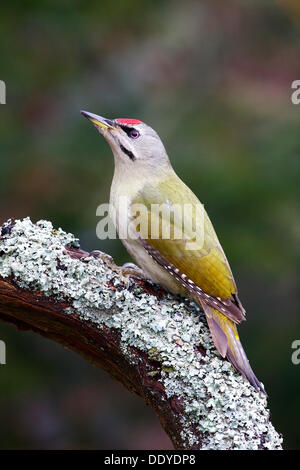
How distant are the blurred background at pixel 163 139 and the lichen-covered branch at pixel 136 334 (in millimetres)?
1744

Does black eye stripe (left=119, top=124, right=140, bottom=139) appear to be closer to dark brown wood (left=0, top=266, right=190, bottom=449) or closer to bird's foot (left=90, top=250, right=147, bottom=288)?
bird's foot (left=90, top=250, right=147, bottom=288)

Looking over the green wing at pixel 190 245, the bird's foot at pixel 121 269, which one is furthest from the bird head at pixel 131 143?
the bird's foot at pixel 121 269

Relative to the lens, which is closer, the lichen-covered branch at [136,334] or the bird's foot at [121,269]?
the lichen-covered branch at [136,334]

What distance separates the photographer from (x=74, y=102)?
669 centimetres

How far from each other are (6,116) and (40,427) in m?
3.17

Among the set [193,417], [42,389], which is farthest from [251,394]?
[42,389]

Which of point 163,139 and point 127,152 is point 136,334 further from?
point 163,139

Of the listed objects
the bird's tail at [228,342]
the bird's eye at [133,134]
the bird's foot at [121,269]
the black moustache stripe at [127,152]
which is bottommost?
the bird's tail at [228,342]

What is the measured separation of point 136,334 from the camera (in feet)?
12.0

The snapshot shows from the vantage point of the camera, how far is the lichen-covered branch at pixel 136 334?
3500 mm

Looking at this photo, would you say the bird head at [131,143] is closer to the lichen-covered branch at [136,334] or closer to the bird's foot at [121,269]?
the bird's foot at [121,269]

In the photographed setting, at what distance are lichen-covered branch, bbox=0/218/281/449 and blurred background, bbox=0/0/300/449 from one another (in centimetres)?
174

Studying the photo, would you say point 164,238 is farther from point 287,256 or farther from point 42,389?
point 42,389

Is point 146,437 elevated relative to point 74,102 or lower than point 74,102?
lower
